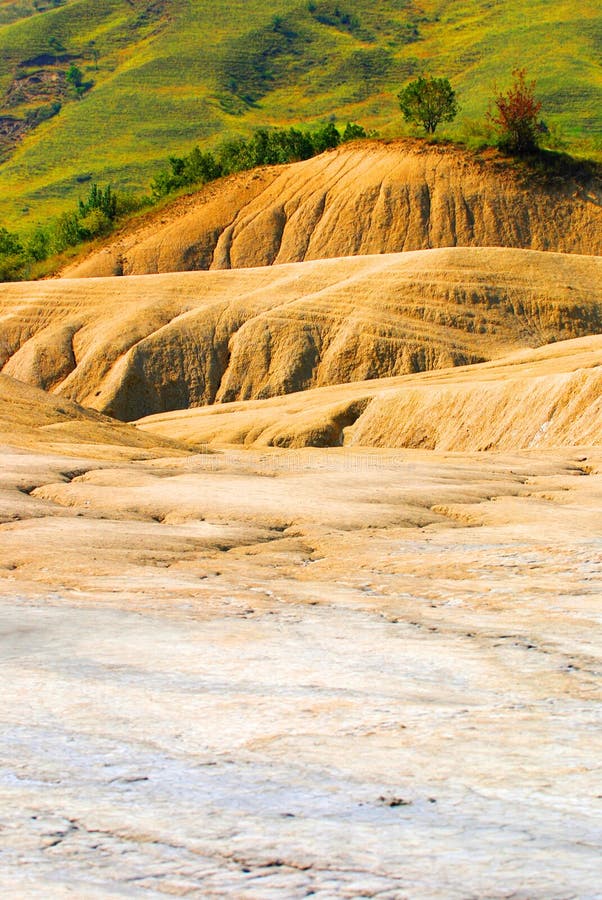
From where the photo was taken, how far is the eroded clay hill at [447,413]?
27.2 metres

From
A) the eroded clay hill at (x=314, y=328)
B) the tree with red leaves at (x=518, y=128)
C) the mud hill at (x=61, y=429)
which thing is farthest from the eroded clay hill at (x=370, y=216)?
the mud hill at (x=61, y=429)

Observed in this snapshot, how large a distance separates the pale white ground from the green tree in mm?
61137

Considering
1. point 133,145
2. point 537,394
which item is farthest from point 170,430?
point 133,145

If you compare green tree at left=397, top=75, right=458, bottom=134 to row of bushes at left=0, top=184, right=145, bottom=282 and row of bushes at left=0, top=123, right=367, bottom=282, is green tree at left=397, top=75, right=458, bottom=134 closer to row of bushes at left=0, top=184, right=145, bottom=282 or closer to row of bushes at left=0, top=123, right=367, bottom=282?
row of bushes at left=0, top=123, right=367, bottom=282

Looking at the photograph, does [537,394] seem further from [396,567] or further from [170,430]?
[396,567]

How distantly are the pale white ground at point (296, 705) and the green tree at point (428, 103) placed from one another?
61.1m

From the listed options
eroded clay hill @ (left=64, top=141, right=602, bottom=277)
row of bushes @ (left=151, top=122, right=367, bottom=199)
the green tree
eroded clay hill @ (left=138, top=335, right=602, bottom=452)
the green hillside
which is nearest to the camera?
eroded clay hill @ (left=138, top=335, right=602, bottom=452)

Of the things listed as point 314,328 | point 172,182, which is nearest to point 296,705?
point 314,328

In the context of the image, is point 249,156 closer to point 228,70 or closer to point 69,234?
point 69,234

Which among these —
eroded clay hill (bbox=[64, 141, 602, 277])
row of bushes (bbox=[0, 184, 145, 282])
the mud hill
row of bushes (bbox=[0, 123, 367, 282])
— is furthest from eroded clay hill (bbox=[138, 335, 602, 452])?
row of bushes (bbox=[0, 123, 367, 282])

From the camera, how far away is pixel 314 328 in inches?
1617

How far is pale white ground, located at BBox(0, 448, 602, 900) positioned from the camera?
4.03m

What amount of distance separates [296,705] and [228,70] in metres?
148

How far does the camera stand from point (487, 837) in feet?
13.8
